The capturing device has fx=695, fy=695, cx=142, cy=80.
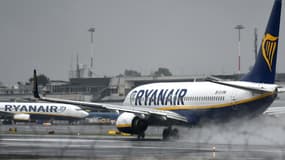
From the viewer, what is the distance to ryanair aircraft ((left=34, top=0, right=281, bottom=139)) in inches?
1948

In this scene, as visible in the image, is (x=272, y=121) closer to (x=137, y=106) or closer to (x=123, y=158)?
(x=137, y=106)

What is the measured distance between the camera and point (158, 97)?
58.3 m

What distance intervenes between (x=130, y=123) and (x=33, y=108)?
2574 inches

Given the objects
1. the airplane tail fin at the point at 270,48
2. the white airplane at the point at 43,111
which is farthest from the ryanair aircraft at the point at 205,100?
the white airplane at the point at 43,111

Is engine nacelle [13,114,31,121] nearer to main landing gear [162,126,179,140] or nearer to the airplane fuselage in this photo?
the airplane fuselage

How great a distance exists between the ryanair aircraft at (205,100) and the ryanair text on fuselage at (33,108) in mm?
57283

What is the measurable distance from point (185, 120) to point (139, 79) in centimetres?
9530

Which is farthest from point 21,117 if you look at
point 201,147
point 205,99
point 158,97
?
point 201,147

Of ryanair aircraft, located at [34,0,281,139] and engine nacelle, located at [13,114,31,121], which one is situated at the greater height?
ryanair aircraft, located at [34,0,281,139]

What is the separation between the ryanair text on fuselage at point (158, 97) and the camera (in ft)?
185

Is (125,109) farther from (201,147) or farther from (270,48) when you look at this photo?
(270,48)

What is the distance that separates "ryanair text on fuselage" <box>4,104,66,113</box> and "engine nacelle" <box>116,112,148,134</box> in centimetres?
6376

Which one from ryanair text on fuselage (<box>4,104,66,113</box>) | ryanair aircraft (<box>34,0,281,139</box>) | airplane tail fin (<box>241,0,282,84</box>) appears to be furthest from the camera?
ryanair text on fuselage (<box>4,104,66,113</box>)

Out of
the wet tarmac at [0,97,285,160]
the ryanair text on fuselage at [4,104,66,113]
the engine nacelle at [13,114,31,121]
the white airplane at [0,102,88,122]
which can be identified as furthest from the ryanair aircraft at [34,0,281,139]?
the ryanair text on fuselage at [4,104,66,113]
